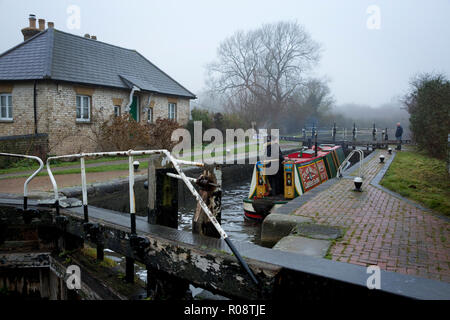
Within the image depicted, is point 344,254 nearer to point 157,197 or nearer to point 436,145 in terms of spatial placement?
point 157,197

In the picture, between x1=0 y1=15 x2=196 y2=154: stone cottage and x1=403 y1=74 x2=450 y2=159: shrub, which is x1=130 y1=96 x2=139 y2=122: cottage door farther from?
x1=403 y1=74 x2=450 y2=159: shrub

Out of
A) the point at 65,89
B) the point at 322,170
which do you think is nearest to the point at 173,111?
the point at 65,89

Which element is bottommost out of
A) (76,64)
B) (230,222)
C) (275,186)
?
(230,222)

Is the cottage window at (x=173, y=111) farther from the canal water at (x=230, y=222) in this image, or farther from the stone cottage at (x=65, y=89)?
the canal water at (x=230, y=222)

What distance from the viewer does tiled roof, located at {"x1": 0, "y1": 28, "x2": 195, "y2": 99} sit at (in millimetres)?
15031

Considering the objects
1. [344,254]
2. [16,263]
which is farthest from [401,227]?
[16,263]

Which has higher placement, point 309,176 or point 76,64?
point 76,64

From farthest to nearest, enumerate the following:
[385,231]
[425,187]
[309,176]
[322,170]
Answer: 1. [322,170]
2. [309,176]
3. [425,187]
4. [385,231]

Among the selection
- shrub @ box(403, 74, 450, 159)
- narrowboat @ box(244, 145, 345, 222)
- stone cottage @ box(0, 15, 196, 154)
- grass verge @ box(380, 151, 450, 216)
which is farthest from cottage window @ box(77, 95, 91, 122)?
shrub @ box(403, 74, 450, 159)

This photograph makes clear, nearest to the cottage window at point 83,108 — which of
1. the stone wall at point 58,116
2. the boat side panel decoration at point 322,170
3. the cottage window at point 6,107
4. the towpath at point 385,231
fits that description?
the stone wall at point 58,116

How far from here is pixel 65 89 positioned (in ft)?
49.3

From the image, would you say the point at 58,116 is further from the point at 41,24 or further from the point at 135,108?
the point at 41,24

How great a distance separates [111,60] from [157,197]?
1736 cm

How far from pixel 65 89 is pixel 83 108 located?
123 centimetres
